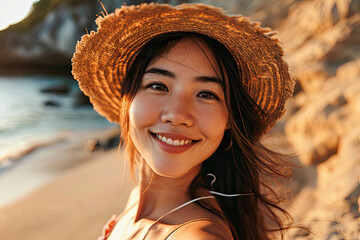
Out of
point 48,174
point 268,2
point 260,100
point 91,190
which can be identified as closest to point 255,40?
point 260,100

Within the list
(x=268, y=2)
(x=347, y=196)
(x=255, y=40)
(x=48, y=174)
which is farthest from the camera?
(x=268, y=2)

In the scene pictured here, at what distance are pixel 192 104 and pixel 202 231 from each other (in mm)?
528

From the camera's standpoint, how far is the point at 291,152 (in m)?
3.95

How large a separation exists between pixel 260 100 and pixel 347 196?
901 millimetres

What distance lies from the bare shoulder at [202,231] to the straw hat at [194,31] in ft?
2.13

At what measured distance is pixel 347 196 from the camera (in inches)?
82.4

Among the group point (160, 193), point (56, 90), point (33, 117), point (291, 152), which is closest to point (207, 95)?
point (160, 193)

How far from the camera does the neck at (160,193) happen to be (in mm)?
1710

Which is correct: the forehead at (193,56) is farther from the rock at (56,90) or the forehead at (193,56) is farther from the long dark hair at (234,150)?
the rock at (56,90)

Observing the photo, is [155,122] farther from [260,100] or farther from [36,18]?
[36,18]

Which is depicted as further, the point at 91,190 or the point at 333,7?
the point at 333,7

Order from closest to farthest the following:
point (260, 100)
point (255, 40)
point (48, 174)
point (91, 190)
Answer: point (255, 40) < point (260, 100) < point (91, 190) < point (48, 174)

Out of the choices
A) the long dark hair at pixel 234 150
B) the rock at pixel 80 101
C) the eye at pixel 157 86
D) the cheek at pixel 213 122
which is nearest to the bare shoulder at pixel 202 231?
the long dark hair at pixel 234 150

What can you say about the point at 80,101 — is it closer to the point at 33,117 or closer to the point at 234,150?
the point at 33,117
